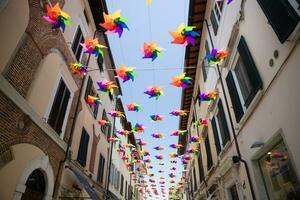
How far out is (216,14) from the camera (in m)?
11.2

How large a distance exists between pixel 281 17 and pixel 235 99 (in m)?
3.83

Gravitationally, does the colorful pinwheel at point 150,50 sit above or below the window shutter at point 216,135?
above

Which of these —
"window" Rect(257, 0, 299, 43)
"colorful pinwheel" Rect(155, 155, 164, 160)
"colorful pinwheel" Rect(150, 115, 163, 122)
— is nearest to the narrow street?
"window" Rect(257, 0, 299, 43)

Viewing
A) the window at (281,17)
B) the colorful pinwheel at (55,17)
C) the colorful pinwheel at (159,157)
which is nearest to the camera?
the window at (281,17)

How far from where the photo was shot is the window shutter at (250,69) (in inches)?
253

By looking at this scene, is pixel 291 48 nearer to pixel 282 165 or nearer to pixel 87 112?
pixel 282 165

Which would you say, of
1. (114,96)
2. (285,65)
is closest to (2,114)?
(285,65)

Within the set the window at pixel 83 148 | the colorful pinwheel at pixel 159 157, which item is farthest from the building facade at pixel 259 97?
the colorful pinwheel at pixel 159 157

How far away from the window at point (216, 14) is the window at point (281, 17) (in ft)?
17.0

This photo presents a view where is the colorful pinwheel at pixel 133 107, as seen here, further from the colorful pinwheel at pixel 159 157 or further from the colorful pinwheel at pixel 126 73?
the colorful pinwheel at pixel 159 157

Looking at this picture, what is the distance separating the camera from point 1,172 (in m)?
5.49

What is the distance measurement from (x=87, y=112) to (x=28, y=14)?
6845 millimetres

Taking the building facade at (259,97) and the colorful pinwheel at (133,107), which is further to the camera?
the colorful pinwheel at (133,107)

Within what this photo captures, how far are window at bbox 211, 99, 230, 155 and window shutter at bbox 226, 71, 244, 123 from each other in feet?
5.18
